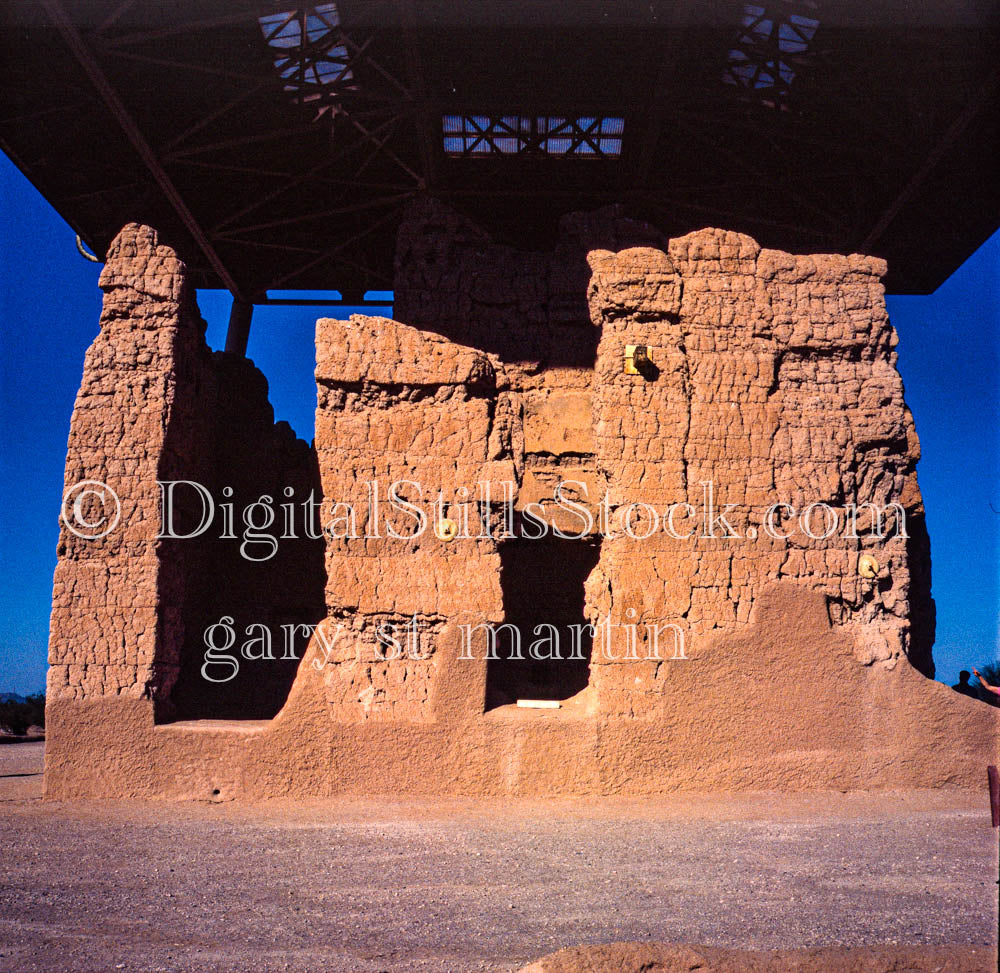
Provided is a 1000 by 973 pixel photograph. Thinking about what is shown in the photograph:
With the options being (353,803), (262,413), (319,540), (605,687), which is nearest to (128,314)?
(262,413)

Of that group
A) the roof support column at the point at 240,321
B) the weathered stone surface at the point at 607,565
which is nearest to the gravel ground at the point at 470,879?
the weathered stone surface at the point at 607,565

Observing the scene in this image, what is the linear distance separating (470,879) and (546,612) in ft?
15.7

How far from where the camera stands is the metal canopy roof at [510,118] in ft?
33.4

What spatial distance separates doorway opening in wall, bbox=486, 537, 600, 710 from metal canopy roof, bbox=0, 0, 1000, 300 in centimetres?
538

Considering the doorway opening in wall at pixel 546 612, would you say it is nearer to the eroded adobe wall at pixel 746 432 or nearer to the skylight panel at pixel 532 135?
the eroded adobe wall at pixel 746 432

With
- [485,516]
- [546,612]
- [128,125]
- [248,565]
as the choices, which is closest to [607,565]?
[485,516]

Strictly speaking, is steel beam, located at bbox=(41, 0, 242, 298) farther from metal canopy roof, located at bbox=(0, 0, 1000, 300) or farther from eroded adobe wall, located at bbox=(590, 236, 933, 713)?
eroded adobe wall, located at bbox=(590, 236, 933, 713)

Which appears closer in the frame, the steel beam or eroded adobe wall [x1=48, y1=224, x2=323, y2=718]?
eroded adobe wall [x1=48, y1=224, x2=323, y2=718]

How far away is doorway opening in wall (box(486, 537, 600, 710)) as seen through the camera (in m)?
10.1

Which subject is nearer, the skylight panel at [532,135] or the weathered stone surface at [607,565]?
the weathered stone surface at [607,565]

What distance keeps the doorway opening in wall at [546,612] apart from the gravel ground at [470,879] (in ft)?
7.88

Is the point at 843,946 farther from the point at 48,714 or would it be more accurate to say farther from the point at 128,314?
the point at 128,314

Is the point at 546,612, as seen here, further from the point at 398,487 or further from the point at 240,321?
the point at 240,321

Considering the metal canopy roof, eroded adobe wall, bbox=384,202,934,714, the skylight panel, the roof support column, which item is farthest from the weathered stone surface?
the roof support column
